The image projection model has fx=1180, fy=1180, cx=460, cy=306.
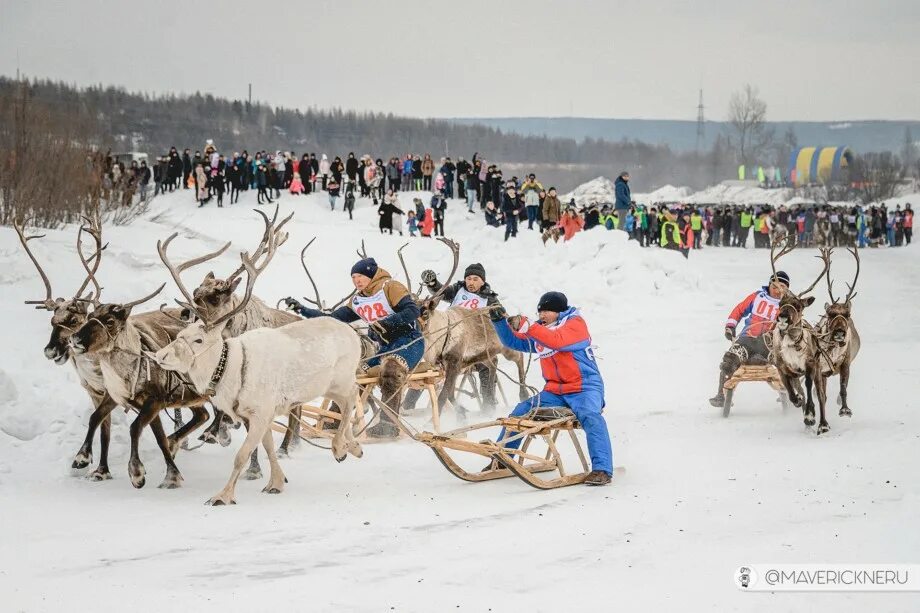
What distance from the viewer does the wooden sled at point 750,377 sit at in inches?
422

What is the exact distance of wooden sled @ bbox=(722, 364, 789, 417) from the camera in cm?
1071

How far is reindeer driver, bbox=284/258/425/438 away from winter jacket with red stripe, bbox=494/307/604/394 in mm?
1281

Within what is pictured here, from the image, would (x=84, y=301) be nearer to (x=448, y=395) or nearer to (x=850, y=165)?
(x=448, y=395)

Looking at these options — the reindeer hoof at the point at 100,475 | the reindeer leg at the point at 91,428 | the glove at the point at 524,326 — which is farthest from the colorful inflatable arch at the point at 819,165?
the reindeer hoof at the point at 100,475

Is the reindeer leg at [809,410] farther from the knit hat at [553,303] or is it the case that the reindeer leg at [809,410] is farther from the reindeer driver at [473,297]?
the reindeer driver at [473,297]

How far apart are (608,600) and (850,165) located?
80.9 m

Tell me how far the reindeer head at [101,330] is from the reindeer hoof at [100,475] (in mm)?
866

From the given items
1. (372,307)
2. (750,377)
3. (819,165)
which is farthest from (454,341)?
(819,165)

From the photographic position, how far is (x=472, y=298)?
37.0 feet

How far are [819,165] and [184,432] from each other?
90228mm

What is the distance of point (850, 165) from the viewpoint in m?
81.2

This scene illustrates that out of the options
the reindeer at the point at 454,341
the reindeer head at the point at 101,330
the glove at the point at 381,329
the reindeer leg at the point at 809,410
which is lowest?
the reindeer leg at the point at 809,410

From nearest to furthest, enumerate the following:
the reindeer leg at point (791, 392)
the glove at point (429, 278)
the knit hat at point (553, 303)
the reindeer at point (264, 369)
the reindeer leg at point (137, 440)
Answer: the reindeer at point (264, 369)
the reindeer leg at point (137, 440)
the knit hat at point (553, 303)
the reindeer leg at point (791, 392)
the glove at point (429, 278)

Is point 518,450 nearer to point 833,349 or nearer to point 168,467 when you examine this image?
point 168,467
